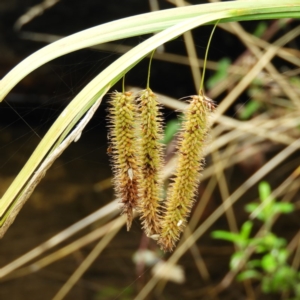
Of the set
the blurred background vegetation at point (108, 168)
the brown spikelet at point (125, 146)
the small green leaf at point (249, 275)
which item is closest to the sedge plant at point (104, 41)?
the brown spikelet at point (125, 146)

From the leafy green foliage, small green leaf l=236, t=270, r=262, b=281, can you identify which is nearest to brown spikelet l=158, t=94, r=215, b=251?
the leafy green foliage

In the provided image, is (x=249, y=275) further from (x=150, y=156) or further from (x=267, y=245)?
(x=150, y=156)

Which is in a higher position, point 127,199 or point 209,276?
point 127,199

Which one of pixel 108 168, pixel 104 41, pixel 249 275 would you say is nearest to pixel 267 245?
pixel 249 275

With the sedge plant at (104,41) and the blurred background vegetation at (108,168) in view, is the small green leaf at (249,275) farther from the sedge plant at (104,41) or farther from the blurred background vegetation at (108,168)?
the sedge plant at (104,41)

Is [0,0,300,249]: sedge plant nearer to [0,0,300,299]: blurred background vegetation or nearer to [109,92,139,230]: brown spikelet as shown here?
[109,92,139,230]: brown spikelet

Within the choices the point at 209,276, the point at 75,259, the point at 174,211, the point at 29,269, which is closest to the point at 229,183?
the point at 209,276

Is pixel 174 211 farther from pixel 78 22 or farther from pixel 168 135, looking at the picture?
pixel 78 22
